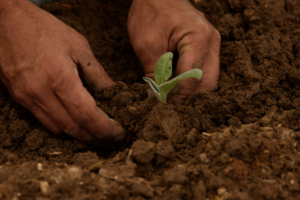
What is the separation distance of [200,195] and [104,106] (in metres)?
0.84

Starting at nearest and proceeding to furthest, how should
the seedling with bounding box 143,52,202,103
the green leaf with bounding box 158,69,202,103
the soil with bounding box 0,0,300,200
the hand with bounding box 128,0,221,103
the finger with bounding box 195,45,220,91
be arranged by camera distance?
the soil with bounding box 0,0,300,200
the green leaf with bounding box 158,69,202,103
the seedling with bounding box 143,52,202,103
the hand with bounding box 128,0,221,103
the finger with bounding box 195,45,220,91

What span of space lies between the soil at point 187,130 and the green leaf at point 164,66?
16 cm

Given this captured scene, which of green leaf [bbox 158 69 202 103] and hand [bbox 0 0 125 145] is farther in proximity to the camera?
hand [bbox 0 0 125 145]

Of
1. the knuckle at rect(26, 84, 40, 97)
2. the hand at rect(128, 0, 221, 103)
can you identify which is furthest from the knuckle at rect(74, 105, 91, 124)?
the hand at rect(128, 0, 221, 103)

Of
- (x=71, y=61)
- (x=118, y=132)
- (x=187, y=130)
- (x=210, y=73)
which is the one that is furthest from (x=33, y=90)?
(x=210, y=73)

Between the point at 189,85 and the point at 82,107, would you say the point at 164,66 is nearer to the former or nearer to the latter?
the point at 189,85

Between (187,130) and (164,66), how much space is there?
38 cm

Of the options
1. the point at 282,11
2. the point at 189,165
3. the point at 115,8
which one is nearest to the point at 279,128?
the point at 189,165

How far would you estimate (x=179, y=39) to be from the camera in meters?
1.78

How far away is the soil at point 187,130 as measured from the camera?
1076 mm

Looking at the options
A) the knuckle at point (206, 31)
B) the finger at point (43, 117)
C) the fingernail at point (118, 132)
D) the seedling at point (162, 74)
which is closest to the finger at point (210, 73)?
the knuckle at point (206, 31)

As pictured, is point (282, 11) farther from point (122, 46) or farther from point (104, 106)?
point (104, 106)

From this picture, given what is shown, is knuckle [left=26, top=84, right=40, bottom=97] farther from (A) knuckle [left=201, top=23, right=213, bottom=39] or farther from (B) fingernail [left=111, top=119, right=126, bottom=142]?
(A) knuckle [left=201, top=23, right=213, bottom=39]

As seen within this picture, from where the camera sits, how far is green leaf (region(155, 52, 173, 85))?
1.49 meters
